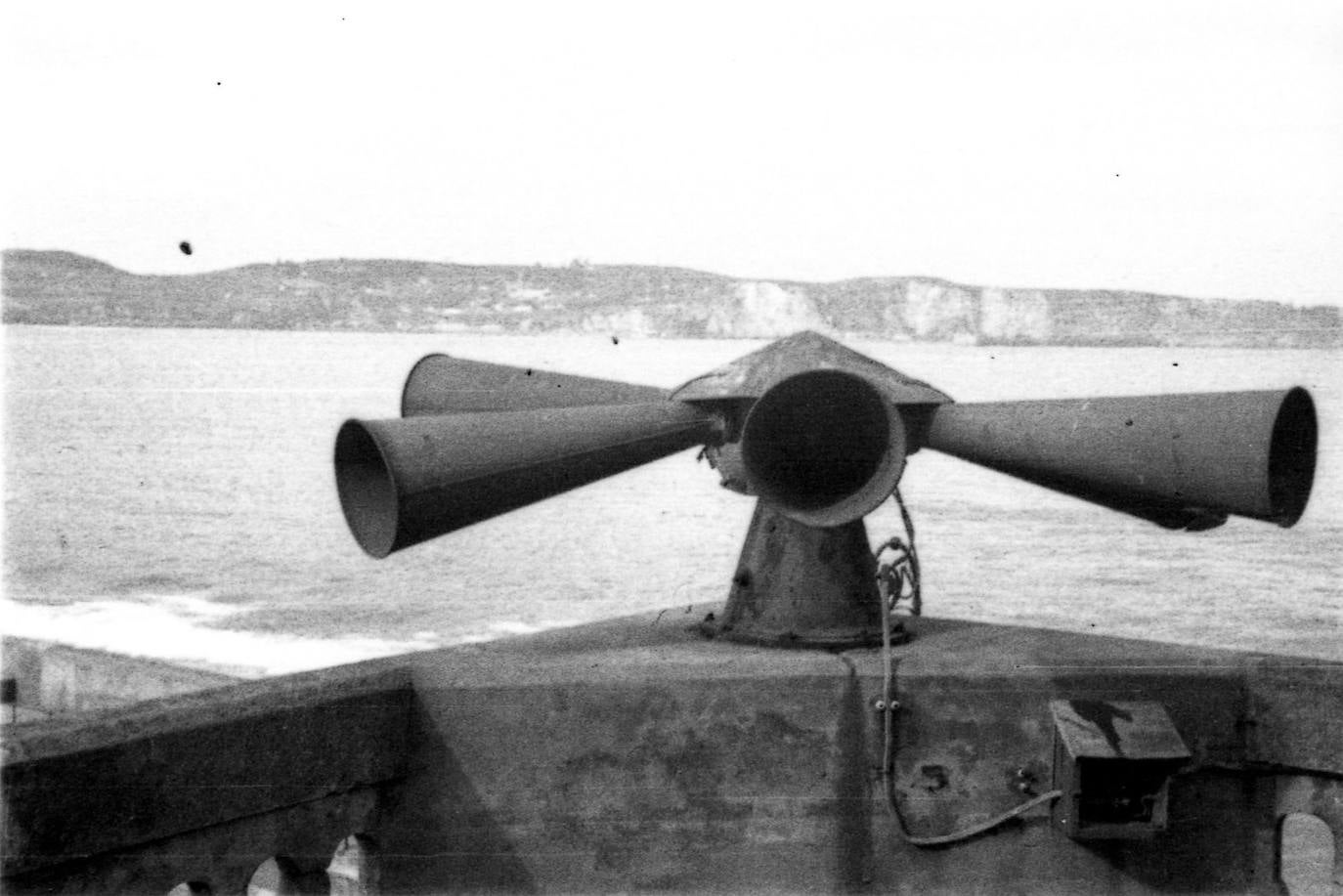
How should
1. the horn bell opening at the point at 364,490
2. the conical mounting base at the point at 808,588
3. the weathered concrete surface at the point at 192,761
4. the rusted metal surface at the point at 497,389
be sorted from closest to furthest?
the weathered concrete surface at the point at 192,761 → the horn bell opening at the point at 364,490 → the conical mounting base at the point at 808,588 → the rusted metal surface at the point at 497,389

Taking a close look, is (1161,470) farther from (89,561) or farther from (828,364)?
(89,561)

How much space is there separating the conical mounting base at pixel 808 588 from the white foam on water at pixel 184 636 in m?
8.84

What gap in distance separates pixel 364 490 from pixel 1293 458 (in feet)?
9.38

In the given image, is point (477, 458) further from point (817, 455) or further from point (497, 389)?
point (497, 389)

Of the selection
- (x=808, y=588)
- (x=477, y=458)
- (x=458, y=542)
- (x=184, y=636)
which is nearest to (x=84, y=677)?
(x=184, y=636)

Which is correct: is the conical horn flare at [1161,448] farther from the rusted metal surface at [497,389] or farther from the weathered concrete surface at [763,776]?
the rusted metal surface at [497,389]

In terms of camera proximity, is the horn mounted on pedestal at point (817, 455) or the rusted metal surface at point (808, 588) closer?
the horn mounted on pedestal at point (817, 455)

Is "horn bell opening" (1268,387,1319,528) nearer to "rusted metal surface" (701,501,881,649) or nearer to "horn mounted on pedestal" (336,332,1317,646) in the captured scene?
"horn mounted on pedestal" (336,332,1317,646)

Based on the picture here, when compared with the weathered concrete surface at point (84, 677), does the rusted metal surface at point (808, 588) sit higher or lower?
higher

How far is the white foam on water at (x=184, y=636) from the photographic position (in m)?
14.5

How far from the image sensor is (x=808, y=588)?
5.15 m

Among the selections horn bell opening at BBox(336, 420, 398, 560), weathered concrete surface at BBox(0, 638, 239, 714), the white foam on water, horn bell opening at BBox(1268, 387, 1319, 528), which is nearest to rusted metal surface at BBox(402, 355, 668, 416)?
horn bell opening at BBox(336, 420, 398, 560)

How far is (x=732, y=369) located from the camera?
17.5ft

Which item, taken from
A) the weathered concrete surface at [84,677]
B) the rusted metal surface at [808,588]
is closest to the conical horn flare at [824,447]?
the rusted metal surface at [808,588]
